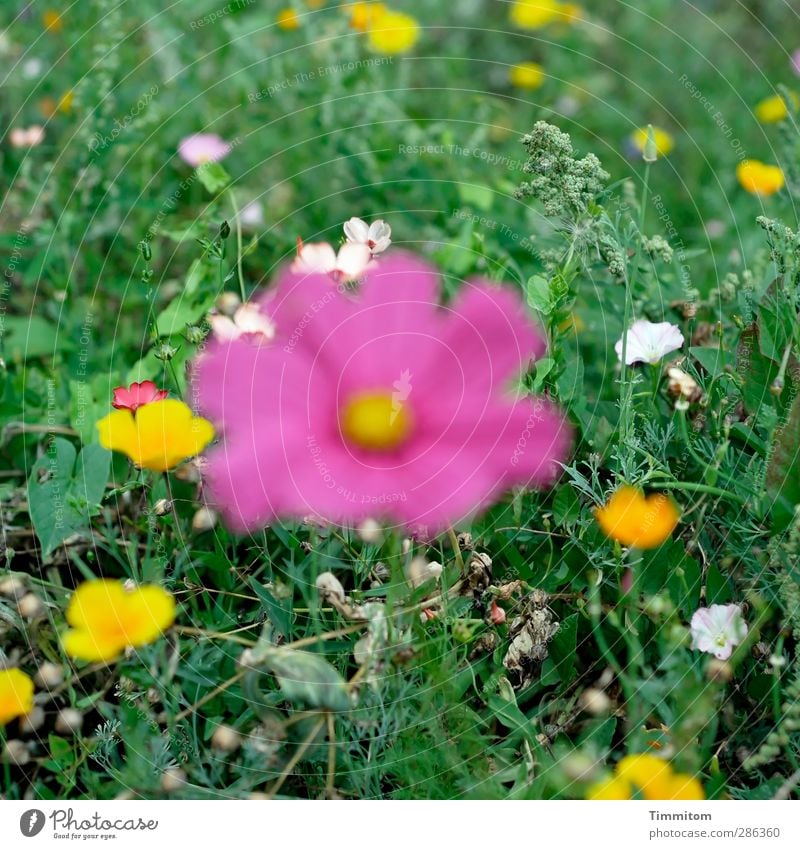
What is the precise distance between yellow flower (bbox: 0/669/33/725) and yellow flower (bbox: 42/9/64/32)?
908mm

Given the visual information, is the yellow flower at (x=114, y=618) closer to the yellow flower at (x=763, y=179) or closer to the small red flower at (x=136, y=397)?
the small red flower at (x=136, y=397)

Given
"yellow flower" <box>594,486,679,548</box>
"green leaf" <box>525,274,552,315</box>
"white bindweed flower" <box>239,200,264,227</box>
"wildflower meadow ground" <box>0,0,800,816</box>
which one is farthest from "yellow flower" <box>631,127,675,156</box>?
"yellow flower" <box>594,486,679,548</box>

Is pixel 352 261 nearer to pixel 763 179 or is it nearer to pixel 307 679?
pixel 307 679

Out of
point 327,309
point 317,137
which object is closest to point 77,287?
point 317,137

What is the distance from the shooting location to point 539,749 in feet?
2.03

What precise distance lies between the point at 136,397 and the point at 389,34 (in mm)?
764

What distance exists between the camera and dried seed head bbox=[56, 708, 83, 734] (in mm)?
663

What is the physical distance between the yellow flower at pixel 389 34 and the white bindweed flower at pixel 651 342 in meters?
0.66

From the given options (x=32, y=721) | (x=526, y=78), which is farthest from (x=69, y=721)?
(x=526, y=78)

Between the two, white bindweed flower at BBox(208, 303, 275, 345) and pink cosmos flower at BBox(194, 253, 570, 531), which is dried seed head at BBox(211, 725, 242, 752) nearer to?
pink cosmos flower at BBox(194, 253, 570, 531)

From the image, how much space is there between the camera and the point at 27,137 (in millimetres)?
1081

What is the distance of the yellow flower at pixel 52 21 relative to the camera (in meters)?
1.26

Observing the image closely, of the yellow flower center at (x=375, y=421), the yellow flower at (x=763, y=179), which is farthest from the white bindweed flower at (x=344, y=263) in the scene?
the yellow flower at (x=763, y=179)
